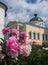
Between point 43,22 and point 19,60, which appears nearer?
point 19,60

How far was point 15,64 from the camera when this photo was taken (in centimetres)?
368

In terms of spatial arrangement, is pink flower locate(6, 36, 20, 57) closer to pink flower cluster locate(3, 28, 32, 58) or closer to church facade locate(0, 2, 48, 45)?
pink flower cluster locate(3, 28, 32, 58)

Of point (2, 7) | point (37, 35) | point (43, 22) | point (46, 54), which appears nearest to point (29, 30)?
point (37, 35)

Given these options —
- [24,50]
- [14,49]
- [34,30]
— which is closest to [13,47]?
[14,49]

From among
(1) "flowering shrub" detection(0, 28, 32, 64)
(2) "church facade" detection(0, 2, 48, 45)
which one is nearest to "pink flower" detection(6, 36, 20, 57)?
(1) "flowering shrub" detection(0, 28, 32, 64)

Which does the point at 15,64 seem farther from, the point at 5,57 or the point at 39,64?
the point at 39,64

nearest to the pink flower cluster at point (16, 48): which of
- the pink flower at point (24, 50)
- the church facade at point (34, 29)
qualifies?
the pink flower at point (24, 50)

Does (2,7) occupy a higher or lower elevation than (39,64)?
higher

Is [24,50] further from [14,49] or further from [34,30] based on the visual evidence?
[34,30]

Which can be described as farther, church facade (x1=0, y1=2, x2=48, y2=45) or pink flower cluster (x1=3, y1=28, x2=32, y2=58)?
church facade (x1=0, y1=2, x2=48, y2=45)

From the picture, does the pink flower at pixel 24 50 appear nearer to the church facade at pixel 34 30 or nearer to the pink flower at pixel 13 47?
the pink flower at pixel 13 47

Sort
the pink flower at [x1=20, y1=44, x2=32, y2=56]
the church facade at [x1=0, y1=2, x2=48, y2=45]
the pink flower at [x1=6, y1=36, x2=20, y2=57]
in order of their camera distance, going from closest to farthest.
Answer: the pink flower at [x1=6, y1=36, x2=20, y2=57]
the pink flower at [x1=20, y1=44, x2=32, y2=56]
the church facade at [x1=0, y1=2, x2=48, y2=45]

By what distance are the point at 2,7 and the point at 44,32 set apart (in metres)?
28.4

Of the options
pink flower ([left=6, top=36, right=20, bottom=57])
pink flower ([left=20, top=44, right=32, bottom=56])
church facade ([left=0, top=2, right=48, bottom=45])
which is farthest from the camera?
church facade ([left=0, top=2, right=48, bottom=45])
